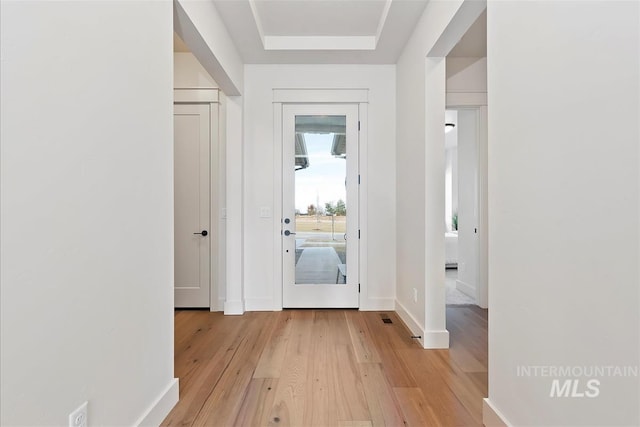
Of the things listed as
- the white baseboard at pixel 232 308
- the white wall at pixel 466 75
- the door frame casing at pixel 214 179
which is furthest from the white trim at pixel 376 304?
the white wall at pixel 466 75

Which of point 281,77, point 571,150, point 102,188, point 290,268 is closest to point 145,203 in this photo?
point 102,188

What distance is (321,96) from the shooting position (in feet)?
11.0

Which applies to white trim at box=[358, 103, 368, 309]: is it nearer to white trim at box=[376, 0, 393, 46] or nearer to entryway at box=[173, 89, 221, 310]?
white trim at box=[376, 0, 393, 46]

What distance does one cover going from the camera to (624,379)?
90 centimetres

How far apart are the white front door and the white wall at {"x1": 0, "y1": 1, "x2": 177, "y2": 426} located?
6.02 feet

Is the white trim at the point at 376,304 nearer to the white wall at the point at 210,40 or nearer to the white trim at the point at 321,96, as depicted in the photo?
the white trim at the point at 321,96

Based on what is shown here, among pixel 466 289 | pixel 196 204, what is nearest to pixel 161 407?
pixel 196 204

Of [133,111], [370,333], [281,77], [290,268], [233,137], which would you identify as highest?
[281,77]

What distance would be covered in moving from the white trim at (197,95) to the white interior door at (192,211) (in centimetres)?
7

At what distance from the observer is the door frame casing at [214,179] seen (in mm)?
3344

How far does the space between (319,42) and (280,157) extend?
1.22 meters

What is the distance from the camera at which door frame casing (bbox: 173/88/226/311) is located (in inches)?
132

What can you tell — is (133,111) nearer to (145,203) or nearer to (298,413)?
(145,203)

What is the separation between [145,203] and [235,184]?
5.82 ft
